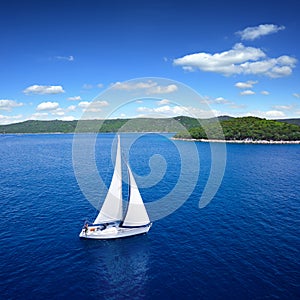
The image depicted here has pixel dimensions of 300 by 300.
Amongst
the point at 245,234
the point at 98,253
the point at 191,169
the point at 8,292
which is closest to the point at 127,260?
the point at 98,253

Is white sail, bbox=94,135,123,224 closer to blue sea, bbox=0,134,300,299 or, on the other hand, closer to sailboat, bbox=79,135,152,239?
sailboat, bbox=79,135,152,239

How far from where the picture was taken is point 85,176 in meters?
92.9

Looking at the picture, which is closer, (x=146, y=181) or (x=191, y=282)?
(x=191, y=282)

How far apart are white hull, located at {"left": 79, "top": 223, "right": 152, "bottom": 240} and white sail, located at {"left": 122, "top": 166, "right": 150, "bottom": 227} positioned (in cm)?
85

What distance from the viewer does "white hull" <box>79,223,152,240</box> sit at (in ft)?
145

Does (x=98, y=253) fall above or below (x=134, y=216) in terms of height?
below

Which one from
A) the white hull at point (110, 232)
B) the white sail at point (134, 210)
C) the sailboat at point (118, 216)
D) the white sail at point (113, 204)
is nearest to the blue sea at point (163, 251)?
the white hull at point (110, 232)

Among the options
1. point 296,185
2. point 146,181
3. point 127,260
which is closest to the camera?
point 127,260

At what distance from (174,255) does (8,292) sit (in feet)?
73.5

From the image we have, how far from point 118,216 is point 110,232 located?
3168 millimetres

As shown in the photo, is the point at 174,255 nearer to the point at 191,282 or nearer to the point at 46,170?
the point at 191,282

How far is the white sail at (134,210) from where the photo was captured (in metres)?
44.9

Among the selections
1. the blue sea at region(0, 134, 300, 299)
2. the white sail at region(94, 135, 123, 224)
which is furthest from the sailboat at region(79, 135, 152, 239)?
the blue sea at region(0, 134, 300, 299)

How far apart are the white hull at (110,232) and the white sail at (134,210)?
0.85 metres
